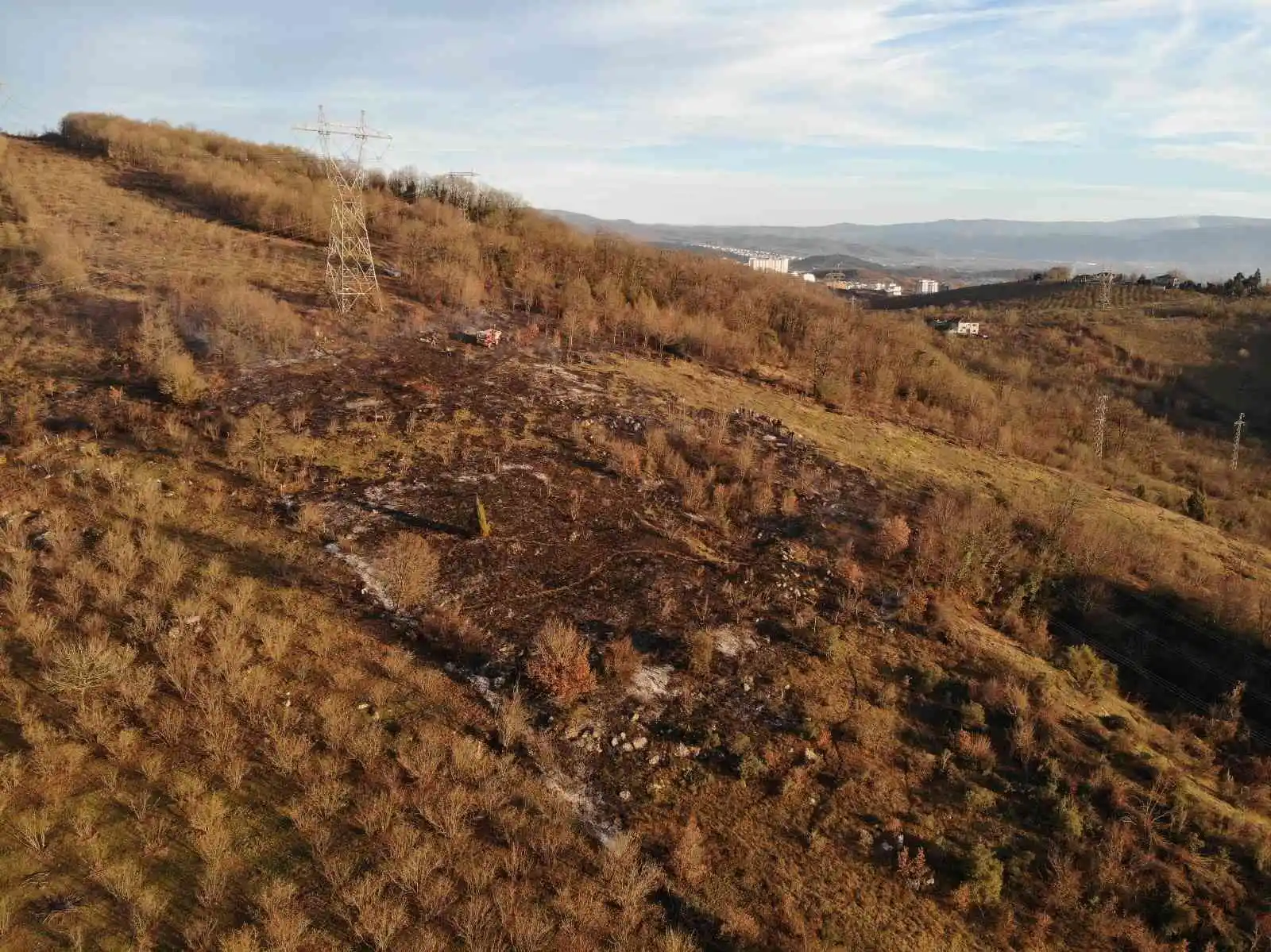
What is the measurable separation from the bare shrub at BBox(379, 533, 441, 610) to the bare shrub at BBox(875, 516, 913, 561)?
32.9 ft

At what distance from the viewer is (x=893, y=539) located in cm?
1562

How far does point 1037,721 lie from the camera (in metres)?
11.2

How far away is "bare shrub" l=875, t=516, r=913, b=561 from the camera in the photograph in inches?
611

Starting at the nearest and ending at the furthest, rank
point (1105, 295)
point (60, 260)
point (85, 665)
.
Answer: point (85, 665)
point (60, 260)
point (1105, 295)

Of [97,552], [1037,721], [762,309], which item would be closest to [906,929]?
[1037,721]

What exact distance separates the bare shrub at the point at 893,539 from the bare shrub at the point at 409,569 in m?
10.0

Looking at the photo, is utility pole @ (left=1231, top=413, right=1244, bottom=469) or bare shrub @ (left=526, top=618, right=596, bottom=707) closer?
bare shrub @ (left=526, top=618, right=596, bottom=707)

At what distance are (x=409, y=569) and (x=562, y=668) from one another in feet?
12.0

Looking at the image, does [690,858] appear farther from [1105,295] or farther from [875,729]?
[1105,295]

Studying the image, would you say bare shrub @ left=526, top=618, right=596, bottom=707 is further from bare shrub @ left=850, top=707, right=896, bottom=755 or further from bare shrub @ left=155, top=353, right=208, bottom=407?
bare shrub @ left=155, top=353, right=208, bottom=407

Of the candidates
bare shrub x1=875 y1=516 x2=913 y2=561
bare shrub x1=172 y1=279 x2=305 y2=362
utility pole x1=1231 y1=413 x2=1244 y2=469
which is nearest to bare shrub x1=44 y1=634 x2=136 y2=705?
bare shrub x1=172 y1=279 x2=305 y2=362

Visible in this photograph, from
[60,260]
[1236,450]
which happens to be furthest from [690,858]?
[1236,450]

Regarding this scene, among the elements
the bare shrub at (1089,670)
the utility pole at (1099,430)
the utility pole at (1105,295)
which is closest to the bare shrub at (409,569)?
the bare shrub at (1089,670)

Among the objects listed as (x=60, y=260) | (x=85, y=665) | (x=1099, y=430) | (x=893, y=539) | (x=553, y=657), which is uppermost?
(x=60, y=260)
